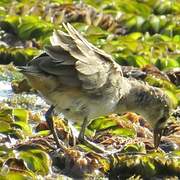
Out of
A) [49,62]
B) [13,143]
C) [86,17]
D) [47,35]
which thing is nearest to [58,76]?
[49,62]

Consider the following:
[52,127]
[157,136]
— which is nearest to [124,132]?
[157,136]

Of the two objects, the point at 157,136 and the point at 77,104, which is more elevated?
the point at 77,104

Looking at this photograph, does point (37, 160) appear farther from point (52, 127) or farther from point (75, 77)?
point (75, 77)

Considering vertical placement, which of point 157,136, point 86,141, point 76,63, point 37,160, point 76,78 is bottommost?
point 157,136

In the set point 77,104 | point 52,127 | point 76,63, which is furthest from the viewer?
point 52,127

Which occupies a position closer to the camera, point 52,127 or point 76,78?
point 76,78

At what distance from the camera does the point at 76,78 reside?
9320 millimetres

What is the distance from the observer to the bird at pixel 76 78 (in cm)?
923

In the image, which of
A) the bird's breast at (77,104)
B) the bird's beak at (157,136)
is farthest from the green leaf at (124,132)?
the bird's breast at (77,104)

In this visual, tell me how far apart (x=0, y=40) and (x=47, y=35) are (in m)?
0.85

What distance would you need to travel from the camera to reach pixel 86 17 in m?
15.0

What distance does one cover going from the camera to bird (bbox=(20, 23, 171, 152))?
9234 mm

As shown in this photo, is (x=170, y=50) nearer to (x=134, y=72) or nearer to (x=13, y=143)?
(x=134, y=72)

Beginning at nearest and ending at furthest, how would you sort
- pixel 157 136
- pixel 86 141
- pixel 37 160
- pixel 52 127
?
pixel 37 160, pixel 52 127, pixel 86 141, pixel 157 136
